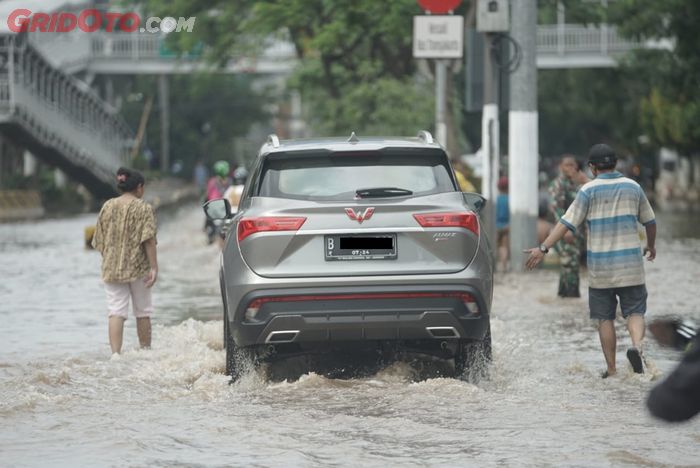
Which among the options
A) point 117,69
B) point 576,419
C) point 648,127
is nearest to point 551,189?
point 576,419

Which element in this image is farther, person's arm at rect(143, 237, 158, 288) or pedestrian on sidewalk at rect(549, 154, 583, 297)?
pedestrian on sidewalk at rect(549, 154, 583, 297)

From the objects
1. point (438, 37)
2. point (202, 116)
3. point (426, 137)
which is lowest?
point (202, 116)

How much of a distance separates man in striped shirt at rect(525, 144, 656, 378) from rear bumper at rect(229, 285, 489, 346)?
1264mm

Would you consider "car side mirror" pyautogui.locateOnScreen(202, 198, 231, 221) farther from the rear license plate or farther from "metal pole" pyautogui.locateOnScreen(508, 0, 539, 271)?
"metal pole" pyautogui.locateOnScreen(508, 0, 539, 271)

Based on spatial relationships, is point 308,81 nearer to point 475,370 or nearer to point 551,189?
point 551,189

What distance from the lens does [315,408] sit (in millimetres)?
9711

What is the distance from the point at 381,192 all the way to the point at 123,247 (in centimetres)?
285

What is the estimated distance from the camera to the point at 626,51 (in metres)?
61.7

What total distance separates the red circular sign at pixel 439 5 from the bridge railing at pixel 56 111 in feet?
67.6

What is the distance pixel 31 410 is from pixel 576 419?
10.4ft

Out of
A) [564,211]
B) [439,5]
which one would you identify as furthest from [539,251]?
[439,5]

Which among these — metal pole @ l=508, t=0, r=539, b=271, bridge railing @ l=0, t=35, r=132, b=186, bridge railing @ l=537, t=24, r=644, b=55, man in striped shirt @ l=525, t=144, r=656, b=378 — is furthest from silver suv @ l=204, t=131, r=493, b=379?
bridge railing @ l=537, t=24, r=644, b=55

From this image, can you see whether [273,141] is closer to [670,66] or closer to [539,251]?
[539,251]

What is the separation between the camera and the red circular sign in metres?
24.1
